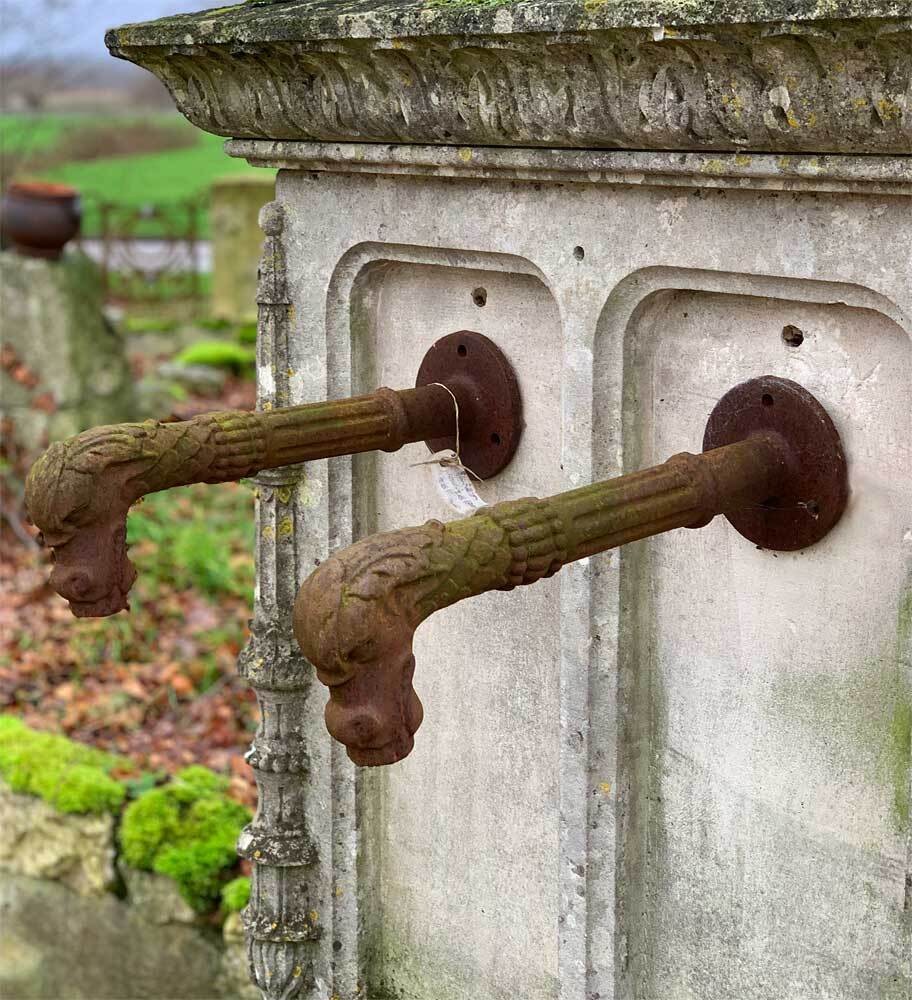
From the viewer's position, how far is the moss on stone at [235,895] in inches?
140

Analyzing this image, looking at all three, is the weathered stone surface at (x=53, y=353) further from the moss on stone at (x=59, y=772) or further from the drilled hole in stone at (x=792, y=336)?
the drilled hole in stone at (x=792, y=336)

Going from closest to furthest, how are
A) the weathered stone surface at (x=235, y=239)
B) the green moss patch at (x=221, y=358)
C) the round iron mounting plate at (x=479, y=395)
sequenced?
the round iron mounting plate at (x=479, y=395) → the green moss patch at (x=221, y=358) → the weathered stone surface at (x=235, y=239)

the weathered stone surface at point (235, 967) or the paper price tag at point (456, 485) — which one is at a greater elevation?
the paper price tag at point (456, 485)

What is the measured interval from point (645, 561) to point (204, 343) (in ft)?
29.1

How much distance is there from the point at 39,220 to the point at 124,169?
14.6 m

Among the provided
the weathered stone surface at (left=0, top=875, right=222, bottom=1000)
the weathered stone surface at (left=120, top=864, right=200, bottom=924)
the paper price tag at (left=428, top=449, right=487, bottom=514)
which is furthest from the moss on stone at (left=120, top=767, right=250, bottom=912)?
the paper price tag at (left=428, top=449, right=487, bottom=514)

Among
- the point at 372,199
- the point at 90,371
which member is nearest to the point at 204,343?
the point at 90,371

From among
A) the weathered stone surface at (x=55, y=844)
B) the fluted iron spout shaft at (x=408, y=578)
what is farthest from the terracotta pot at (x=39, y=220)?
the fluted iron spout shaft at (x=408, y=578)

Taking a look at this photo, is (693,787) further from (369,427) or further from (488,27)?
(488,27)

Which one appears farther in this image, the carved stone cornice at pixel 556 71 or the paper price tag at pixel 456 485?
the paper price tag at pixel 456 485

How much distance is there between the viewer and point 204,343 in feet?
35.0

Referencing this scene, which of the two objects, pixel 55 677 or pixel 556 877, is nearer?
pixel 556 877

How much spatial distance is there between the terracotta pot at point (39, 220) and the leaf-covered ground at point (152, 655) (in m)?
1.95

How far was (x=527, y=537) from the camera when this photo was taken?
1.65 meters
